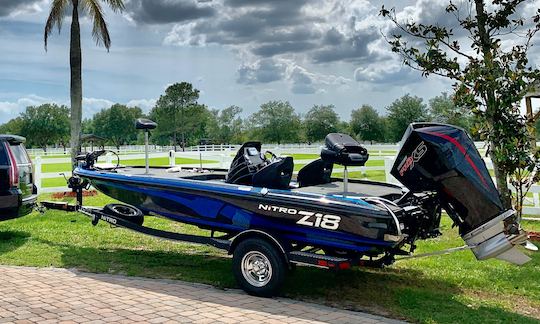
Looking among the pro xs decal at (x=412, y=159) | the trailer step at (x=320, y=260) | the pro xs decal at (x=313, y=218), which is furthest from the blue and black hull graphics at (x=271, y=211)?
the pro xs decal at (x=412, y=159)

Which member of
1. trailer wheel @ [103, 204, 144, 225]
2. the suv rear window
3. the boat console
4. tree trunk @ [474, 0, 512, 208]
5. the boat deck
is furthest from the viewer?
the suv rear window

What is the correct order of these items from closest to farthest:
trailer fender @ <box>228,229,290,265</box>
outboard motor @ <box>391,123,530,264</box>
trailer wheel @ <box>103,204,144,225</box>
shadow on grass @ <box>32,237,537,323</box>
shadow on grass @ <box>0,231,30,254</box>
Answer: outboard motor @ <box>391,123,530,264</box> < shadow on grass @ <box>32,237,537,323</box> < trailer fender @ <box>228,229,290,265</box> < trailer wheel @ <box>103,204,144,225</box> < shadow on grass @ <box>0,231,30,254</box>

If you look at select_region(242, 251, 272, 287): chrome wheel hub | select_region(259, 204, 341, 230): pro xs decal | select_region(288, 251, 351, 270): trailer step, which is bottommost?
select_region(242, 251, 272, 287): chrome wheel hub

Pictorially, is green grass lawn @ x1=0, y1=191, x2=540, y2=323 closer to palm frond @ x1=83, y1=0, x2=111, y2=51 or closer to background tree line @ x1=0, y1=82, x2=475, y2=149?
palm frond @ x1=83, y1=0, x2=111, y2=51

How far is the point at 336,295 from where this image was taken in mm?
6305

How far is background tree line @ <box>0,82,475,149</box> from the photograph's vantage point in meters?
66.6

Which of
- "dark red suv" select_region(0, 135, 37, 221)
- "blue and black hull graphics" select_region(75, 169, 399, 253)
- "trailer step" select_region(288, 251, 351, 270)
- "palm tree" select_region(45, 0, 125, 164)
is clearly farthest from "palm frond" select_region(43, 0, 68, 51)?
"trailer step" select_region(288, 251, 351, 270)

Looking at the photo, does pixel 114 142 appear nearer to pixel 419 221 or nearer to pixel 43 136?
pixel 43 136

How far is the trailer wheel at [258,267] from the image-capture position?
5.98 meters

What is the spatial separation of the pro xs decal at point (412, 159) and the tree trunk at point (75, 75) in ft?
42.2

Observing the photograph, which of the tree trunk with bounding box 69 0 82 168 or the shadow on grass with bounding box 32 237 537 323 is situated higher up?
the tree trunk with bounding box 69 0 82 168

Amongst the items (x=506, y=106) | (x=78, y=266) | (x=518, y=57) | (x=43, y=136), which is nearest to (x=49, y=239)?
(x=78, y=266)

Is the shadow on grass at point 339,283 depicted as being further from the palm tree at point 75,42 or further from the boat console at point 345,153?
the palm tree at point 75,42

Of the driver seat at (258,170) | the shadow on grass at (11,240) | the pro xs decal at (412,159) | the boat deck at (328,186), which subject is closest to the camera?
the pro xs decal at (412,159)
